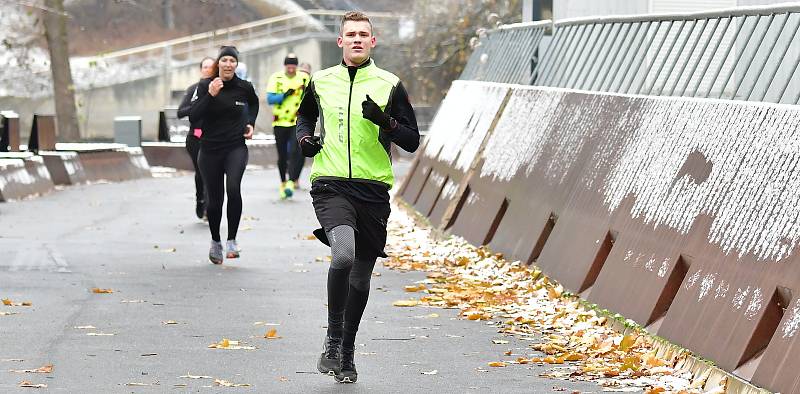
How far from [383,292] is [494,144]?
3832 millimetres

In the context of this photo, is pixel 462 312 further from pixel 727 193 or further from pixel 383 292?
pixel 727 193

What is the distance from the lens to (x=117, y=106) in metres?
72.1

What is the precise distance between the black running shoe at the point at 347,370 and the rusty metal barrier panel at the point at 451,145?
845cm

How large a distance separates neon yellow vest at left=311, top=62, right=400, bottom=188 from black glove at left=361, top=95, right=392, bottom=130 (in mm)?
199

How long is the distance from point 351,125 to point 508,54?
11740 millimetres

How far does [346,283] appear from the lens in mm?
8648

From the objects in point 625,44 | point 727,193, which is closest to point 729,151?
point 727,193

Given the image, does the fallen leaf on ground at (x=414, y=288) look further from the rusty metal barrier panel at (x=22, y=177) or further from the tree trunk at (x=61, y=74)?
the tree trunk at (x=61, y=74)

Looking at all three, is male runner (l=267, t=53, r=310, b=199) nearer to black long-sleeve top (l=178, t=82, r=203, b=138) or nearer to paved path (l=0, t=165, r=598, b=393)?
paved path (l=0, t=165, r=598, b=393)

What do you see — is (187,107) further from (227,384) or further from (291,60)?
(227,384)

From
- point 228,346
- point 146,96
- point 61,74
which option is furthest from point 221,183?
point 146,96

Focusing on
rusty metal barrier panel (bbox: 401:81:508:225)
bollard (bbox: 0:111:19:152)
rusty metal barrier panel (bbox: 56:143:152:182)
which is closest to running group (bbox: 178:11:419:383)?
rusty metal barrier panel (bbox: 401:81:508:225)

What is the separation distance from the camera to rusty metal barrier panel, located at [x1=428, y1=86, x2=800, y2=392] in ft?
26.6

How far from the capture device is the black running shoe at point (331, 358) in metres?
8.53
